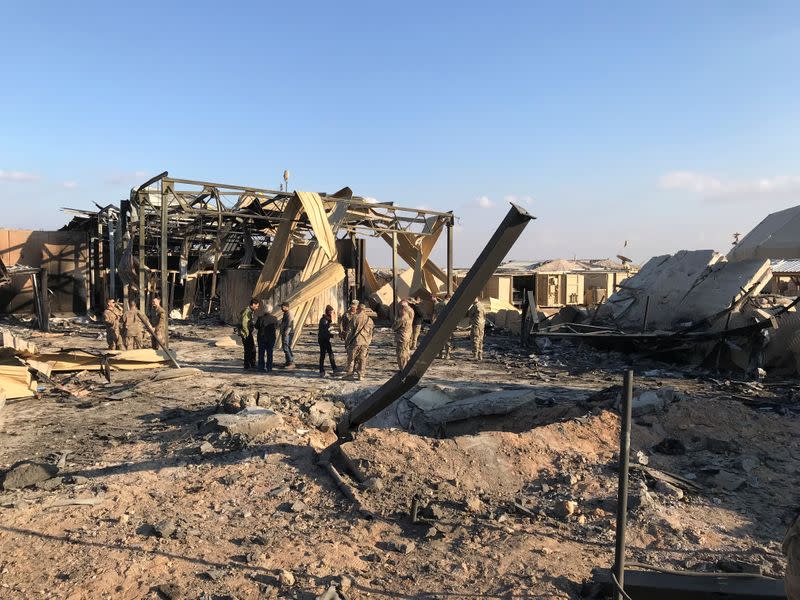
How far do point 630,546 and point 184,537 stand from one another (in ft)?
12.3

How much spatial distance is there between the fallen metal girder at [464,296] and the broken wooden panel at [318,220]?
9.69m

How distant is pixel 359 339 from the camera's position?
11.1 meters

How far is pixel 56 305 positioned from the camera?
22109mm

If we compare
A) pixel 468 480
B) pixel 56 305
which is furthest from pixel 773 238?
pixel 56 305

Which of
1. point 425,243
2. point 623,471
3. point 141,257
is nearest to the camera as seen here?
point 623,471

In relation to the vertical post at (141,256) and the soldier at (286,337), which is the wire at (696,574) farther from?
the vertical post at (141,256)

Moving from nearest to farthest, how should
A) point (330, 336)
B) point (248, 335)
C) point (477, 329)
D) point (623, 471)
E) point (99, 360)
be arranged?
point (623, 471) → point (99, 360) → point (330, 336) → point (248, 335) → point (477, 329)

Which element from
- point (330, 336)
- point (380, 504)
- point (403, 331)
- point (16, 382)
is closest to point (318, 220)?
point (330, 336)

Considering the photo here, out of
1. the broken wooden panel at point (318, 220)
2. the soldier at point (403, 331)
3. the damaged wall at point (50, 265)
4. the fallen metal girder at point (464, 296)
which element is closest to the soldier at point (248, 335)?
the broken wooden panel at point (318, 220)

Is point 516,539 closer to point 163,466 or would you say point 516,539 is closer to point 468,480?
point 468,480

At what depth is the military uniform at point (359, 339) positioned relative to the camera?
11.1 meters

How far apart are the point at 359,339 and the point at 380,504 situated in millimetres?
5799

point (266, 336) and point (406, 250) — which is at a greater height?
point (406, 250)

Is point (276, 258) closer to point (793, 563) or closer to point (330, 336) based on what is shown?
point (330, 336)
